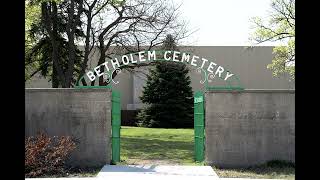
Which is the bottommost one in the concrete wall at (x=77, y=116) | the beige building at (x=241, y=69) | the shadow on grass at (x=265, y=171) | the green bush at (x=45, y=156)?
the shadow on grass at (x=265, y=171)

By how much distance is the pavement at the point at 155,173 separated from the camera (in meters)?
12.0

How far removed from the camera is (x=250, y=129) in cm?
1450

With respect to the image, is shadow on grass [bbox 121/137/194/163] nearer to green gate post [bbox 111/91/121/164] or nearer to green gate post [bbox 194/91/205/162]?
green gate post [bbox 194/91/205/162]

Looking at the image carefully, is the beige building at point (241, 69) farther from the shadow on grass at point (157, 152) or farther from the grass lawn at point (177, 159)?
the shadow on grass at point (157, 152)

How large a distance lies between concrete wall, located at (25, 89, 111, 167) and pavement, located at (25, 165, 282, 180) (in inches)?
34.1

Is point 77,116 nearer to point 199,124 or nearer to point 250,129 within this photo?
point 199,124

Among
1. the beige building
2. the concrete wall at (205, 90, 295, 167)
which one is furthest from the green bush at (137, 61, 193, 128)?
the concrete wall at (205, 90, 295, 167)

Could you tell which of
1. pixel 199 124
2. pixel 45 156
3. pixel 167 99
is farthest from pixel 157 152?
pixel 167 99

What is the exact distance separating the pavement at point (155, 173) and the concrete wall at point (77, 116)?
865 mm

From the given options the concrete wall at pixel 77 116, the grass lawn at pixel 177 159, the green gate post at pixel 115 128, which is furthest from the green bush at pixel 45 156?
the grass lawn at pixel 177 159

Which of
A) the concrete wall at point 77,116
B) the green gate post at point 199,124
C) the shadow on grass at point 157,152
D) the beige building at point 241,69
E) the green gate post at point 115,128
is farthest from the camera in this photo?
the beige building at point 241,69

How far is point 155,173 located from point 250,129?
3.41m

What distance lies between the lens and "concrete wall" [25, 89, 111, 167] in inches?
567

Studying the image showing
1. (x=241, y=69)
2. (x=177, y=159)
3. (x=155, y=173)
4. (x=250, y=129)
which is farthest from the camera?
(x=241, y=69)
